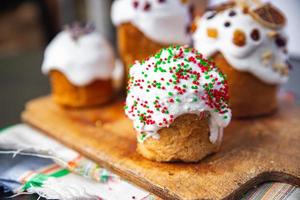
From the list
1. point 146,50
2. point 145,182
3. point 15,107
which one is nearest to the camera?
point 145,182

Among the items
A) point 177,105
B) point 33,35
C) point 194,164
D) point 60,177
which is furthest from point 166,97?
point 33,35

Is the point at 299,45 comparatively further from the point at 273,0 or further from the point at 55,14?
the point at 55,14

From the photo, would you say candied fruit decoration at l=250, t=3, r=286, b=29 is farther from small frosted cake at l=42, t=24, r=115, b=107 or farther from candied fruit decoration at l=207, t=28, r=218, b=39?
small frosted cake at l=42, t=24, r=115, b=107

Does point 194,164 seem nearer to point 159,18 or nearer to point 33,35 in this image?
point 159,18

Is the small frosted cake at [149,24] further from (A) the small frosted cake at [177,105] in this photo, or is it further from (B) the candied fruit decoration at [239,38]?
(A) the small frosted cake at [177,105]

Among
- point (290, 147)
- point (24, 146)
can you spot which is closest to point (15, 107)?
point (24, 146)

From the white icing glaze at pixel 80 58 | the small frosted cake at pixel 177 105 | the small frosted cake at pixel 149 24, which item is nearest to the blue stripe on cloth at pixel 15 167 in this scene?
the small frosted cake at pixel 177 105
